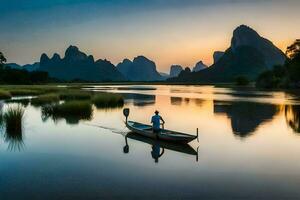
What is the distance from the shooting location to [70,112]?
37.1m

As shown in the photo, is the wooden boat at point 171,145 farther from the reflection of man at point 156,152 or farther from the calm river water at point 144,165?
the reflection of man at point 156,152

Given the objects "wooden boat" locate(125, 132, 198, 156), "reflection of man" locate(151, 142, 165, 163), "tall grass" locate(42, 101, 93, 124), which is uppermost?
"tall grass" locate(42, 101, 93, 124)

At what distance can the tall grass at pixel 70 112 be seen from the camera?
3516 centimetres

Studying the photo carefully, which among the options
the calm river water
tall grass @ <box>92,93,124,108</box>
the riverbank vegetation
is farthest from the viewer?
the riverbank vegetation

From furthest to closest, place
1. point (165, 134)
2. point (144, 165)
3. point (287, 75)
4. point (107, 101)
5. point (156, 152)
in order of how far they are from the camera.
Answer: point (287, 75), point (107, 101), point (165, 134), point (156, 152), point (144, 165)

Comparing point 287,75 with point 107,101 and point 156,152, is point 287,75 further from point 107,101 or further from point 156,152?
point 156,152

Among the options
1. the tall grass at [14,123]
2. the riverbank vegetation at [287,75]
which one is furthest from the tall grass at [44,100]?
the riverbank vegetation at [287,75]

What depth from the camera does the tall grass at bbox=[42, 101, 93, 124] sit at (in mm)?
35156

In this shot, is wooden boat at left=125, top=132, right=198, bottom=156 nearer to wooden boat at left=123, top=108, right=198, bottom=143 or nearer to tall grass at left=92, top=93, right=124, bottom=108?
wooden boat at left=123, top=108, right=198, bottom=143

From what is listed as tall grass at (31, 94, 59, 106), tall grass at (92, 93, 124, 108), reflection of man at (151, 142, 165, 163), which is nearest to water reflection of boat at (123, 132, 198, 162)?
reflection of man at (151, 142, 165, 163)

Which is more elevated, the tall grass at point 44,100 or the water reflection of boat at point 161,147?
the tall grass at point 44,100

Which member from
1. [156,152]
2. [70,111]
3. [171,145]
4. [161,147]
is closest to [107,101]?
[70,111]

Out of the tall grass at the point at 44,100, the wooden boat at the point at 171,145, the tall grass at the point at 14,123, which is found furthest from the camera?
the tall grass at the point at 44,100

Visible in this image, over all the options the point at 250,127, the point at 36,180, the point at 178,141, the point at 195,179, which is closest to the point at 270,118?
the point at 250,127
